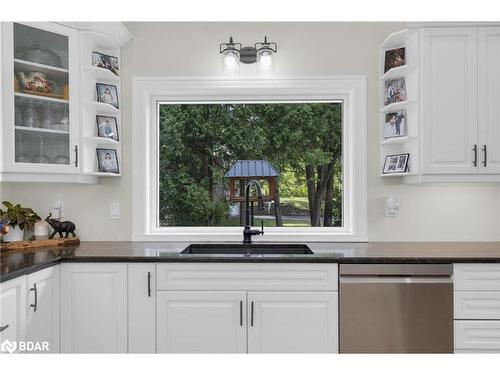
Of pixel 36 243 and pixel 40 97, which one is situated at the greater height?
pixel 40 97

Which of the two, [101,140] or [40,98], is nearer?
[40,98]

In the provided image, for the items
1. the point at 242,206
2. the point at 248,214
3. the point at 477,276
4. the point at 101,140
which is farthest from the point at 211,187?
the point at 477,276

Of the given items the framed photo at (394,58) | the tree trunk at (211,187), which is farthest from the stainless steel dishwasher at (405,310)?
the framed photo at (394,58)

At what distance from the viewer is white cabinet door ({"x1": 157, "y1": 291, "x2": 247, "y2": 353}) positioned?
212 cm

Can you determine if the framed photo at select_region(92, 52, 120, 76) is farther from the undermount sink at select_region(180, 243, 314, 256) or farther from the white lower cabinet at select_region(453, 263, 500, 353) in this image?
the white lower cabinet at select_region(453, 263, 500, 353)

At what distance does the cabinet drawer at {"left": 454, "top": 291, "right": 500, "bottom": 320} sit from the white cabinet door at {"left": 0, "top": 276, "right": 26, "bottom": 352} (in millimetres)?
2229

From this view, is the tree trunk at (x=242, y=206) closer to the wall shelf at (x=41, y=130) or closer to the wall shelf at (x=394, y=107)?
the wall shelf at (x=394, y=107)

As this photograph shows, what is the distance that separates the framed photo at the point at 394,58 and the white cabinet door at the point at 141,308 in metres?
2.02

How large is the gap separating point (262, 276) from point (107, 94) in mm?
1653

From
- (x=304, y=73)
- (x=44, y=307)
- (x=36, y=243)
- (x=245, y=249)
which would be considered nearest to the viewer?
(x=44, y=307)

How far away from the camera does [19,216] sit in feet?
8.58

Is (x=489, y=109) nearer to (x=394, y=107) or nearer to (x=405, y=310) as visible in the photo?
(x=394, y=107)

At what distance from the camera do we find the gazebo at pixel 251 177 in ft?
9.53

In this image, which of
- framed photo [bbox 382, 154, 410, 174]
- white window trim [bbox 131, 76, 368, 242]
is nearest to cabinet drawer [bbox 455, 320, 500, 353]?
white window trim [bbox 131, 76, 368, 242]
